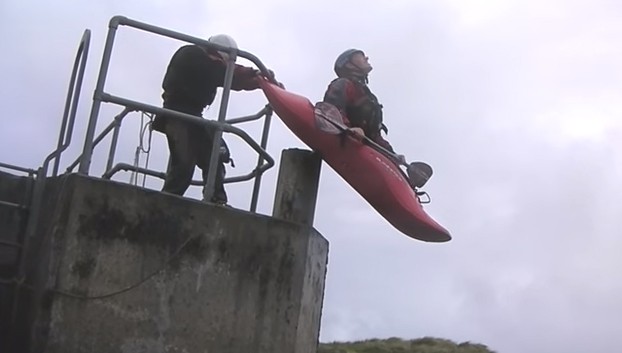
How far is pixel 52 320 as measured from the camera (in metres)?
6.04

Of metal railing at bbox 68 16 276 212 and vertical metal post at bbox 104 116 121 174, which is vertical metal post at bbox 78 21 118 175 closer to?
metal railing at bbox 68 16 276 212

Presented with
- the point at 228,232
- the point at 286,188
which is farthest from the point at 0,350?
the point at 286,188

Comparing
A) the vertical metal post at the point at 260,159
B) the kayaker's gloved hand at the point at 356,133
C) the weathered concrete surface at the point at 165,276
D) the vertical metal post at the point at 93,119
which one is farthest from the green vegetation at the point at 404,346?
the vertical metal post at the point at 93,119

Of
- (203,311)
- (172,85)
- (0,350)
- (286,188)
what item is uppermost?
(172,85)

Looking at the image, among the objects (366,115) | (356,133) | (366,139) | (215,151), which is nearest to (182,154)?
(215,151)

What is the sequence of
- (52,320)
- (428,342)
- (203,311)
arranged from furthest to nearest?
(428,342) < (203,311) < (52,320)

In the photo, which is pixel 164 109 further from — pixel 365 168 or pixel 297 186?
pixel 365 168

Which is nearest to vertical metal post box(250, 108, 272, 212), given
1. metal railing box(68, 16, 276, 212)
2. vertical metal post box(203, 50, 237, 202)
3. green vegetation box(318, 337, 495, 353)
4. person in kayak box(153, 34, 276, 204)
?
person in kayak box(153, 34, 276, 204)

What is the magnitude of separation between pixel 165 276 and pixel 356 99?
2.71m

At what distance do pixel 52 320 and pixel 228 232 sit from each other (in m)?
1.33

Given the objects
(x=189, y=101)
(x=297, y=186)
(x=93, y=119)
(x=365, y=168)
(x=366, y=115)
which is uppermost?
(x=366, y=115)

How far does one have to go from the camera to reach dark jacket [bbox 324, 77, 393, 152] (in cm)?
817

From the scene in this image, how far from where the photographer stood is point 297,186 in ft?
24.2

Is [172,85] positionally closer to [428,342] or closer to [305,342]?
[305,342]
